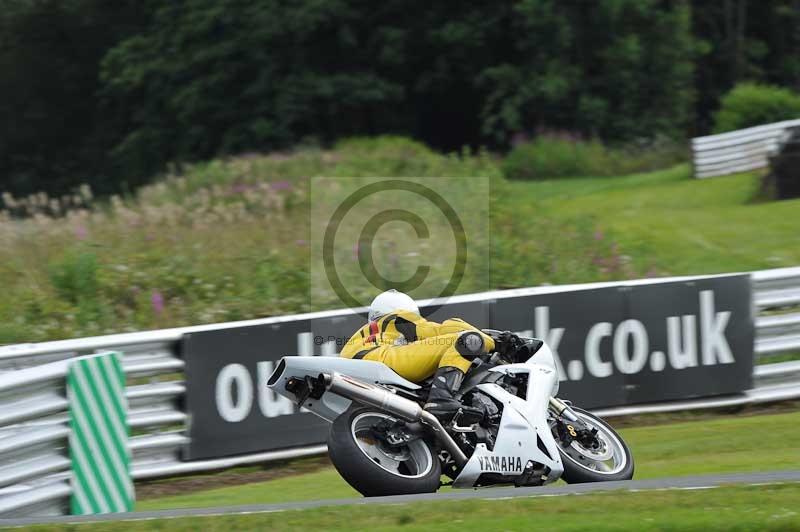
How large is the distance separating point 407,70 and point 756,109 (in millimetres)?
17536

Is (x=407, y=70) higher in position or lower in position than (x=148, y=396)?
higher

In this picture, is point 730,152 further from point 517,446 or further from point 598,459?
point 517,446

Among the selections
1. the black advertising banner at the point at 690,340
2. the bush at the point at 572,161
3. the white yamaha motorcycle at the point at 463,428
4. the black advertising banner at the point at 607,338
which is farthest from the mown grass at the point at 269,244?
the bush at the point at 572,161

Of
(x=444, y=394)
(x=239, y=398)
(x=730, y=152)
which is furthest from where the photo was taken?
(x=730, y=152)

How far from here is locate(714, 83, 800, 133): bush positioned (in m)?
29.8

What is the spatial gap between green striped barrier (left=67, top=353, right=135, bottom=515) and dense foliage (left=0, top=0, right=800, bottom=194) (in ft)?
91.4

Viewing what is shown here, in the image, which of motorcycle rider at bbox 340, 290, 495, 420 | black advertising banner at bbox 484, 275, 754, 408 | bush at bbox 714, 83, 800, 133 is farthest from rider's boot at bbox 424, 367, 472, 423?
bush at bbox 714, 83, 800, 133

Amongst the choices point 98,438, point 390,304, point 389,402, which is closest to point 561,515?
point 389,402

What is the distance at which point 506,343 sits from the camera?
27.9ft

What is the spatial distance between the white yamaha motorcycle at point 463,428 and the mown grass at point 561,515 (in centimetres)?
80

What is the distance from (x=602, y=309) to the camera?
37.4ft

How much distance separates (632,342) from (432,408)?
4.08 m

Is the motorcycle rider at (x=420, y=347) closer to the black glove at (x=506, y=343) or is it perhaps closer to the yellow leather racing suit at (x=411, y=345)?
the yellow leather racing suit at (x=411, y=345)

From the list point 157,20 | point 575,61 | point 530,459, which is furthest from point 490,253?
point 157,20
